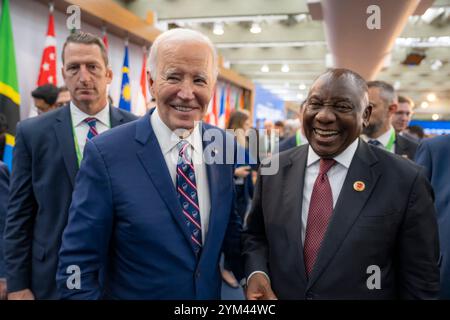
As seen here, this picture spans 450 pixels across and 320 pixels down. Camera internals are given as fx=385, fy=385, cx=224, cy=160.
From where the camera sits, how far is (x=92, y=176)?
1.19 m

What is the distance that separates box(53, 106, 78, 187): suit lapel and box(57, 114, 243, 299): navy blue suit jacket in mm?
449

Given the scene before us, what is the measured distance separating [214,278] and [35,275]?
34.9 inches

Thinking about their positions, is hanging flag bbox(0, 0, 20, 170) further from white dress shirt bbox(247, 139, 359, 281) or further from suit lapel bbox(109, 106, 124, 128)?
white dress shirt bbox(247, 139, 359, 281)

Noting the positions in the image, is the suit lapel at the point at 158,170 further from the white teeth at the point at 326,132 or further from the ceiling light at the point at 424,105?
the ceiling light at the point at 424,105

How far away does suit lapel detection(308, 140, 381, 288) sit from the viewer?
129cm

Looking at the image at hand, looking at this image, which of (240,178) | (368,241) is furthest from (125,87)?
(368,241)

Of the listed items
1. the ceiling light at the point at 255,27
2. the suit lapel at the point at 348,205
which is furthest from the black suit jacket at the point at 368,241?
the ceiling light at the point at 255,27

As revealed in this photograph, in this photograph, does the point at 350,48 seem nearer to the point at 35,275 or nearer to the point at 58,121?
the point at 58,121

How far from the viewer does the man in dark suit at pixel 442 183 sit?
171 centimetres

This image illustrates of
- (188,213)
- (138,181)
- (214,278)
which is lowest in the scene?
(214,278)

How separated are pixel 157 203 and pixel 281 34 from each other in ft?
21.4

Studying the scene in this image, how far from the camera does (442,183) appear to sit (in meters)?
1.81

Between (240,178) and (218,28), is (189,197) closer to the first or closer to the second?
(240,178)
